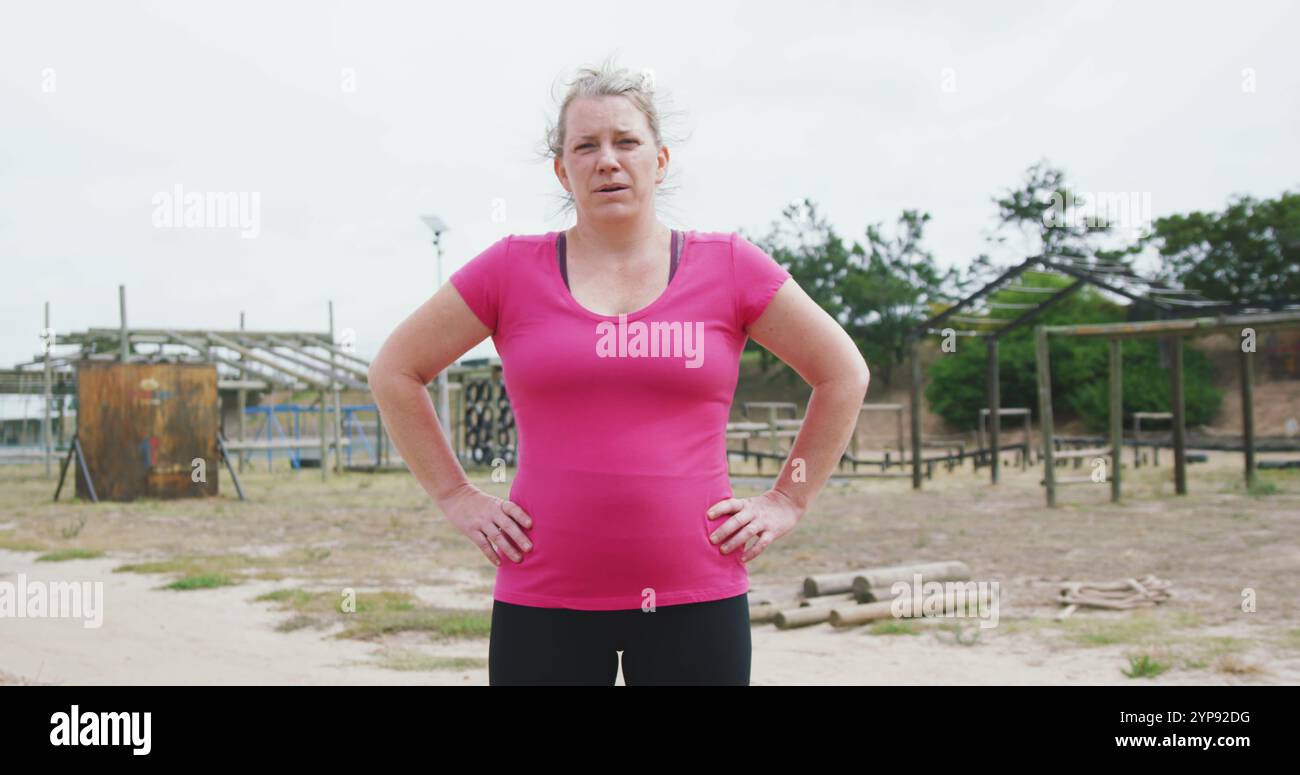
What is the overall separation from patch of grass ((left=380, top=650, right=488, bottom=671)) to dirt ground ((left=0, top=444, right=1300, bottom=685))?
20 mm

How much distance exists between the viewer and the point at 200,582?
8.60 metres

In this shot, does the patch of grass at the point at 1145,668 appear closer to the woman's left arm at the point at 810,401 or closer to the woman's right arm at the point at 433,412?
the woman's left arm at the point at 810,401

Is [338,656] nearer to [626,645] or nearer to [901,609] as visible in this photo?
[901,609]

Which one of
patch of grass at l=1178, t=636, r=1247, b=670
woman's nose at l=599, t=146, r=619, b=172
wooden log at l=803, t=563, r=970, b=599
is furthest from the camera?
wooden log at l=803, t=563, r=970, b=599

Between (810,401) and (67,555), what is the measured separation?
10058mm

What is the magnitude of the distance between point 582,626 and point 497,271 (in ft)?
2.19

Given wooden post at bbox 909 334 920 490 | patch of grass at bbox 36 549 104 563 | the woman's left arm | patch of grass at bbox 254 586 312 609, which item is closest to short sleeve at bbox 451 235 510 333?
the woman's left arm

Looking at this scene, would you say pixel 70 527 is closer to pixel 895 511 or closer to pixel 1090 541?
pixel 895 511

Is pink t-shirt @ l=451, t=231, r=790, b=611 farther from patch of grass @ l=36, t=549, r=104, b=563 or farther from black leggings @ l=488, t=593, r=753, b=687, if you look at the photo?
patch of grass @ l=36, t=549, r=104, b=563

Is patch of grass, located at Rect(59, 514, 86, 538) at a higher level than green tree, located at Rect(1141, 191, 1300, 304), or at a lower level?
lower

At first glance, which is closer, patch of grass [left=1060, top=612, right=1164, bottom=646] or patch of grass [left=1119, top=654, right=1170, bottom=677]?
patch of grass [left=1119, top=654, right=1170, bottom=677]

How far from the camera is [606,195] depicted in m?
2.05

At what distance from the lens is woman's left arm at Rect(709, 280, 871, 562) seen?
6.73 ft
